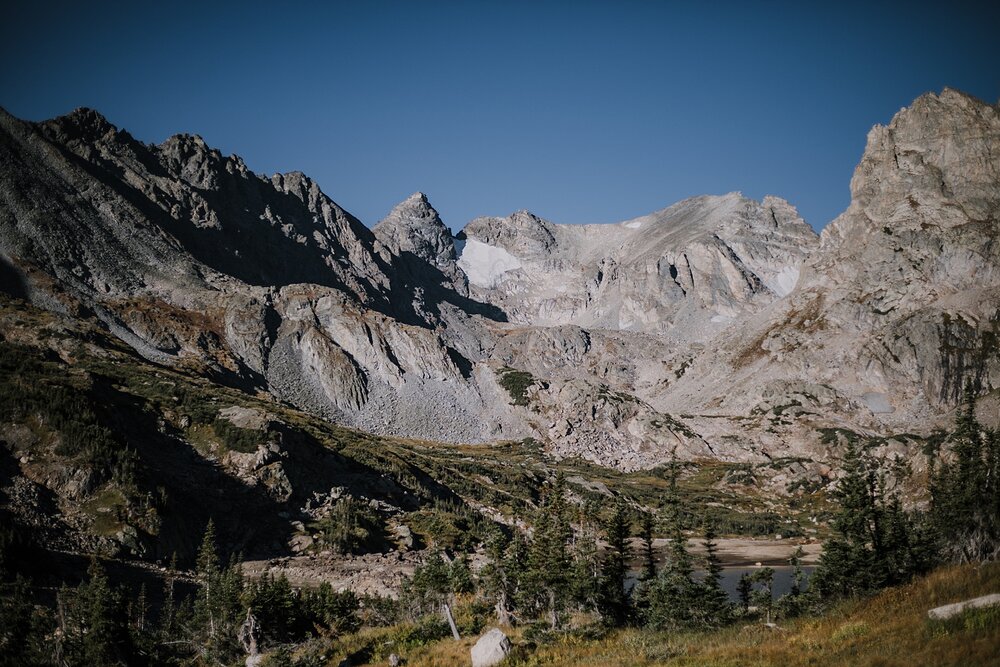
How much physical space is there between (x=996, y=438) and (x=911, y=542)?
13.5m

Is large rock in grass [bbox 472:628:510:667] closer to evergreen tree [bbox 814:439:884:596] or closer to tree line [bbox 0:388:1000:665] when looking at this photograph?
tree line [bbox 0:388:1000:665]

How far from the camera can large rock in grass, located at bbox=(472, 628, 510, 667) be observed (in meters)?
25.9

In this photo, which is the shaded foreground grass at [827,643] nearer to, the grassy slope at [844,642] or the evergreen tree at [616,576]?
the grassy slope at [844,642]

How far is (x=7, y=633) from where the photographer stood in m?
27.8

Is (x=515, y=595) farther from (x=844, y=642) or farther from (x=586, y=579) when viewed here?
(x=844, y=642)

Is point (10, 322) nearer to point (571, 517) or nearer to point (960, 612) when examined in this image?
point (571, 517)

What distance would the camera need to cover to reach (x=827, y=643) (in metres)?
22.2

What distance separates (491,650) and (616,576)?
25.2 m

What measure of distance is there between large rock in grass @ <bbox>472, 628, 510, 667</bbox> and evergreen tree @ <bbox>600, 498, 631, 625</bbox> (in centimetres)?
1977

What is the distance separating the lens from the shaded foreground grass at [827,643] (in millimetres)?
18672

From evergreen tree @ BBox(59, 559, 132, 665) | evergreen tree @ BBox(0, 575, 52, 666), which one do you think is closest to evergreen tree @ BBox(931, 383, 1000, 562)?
evergreen tree @ BBox(59, 559, 132, 665)

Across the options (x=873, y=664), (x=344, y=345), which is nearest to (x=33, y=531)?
(x=873, y=664)

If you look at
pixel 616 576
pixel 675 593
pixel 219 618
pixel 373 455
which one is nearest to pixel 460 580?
pixel 616 576

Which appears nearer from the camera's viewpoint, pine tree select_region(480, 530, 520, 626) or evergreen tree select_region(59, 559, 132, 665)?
evergreen tree select_region(59, 559, 132, 665)
